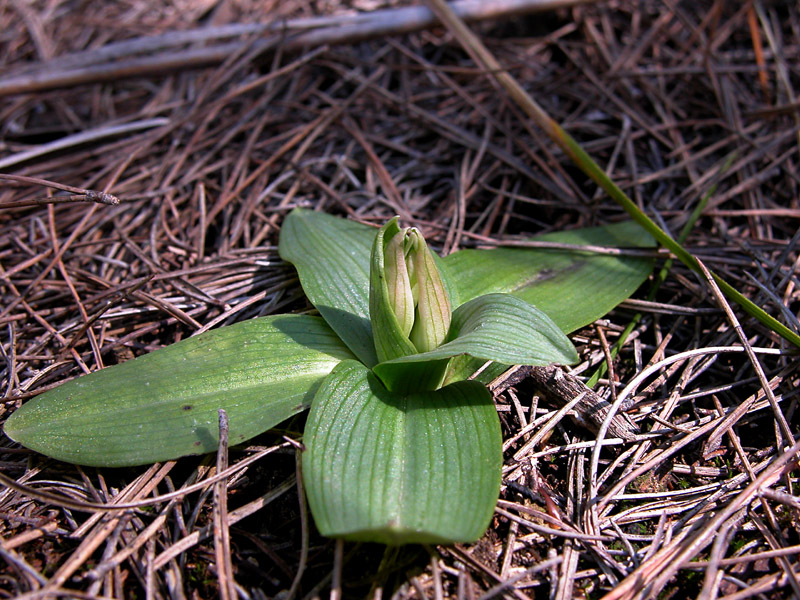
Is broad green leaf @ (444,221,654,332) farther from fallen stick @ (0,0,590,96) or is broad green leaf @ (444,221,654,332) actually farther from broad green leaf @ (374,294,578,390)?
fallen stick @ (0,0,590,96)

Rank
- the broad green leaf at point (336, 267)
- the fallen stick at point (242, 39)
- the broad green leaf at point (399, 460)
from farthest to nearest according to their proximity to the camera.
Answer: the fallen stick at point (242, 39), the broad green leaf at point (336, 267), the broad green leaf at point (399, 460)

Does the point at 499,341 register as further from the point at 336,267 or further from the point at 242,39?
the point at 242,39

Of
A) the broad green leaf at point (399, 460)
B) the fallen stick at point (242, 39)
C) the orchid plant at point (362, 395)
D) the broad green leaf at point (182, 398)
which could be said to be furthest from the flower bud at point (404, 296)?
the fallen stick at point (242, 39)

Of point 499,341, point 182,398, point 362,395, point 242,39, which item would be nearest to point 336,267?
point 362,395

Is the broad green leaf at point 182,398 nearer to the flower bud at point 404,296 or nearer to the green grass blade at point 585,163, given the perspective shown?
the flower bud at point 404,296

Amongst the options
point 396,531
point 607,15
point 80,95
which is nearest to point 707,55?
point 607,15
